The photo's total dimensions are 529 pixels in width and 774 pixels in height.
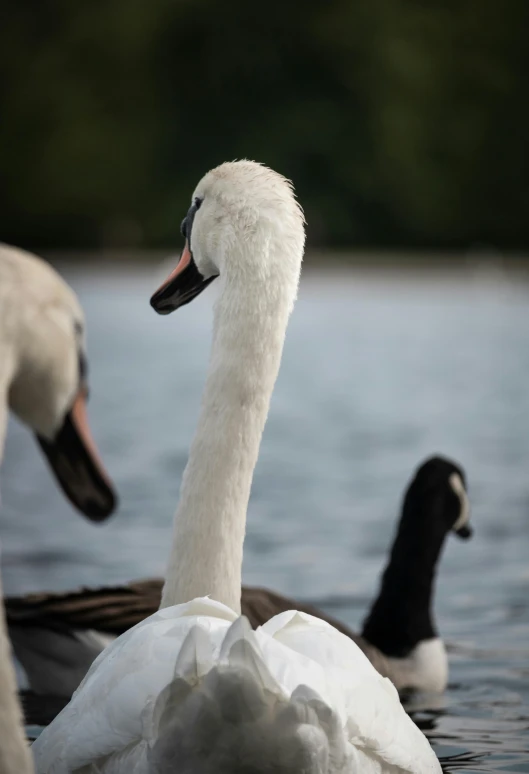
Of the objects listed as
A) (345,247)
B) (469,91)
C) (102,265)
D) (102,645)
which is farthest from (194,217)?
(469,91)

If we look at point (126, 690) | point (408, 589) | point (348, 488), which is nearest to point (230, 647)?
point (126, 690)

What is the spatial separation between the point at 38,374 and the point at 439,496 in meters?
2.36

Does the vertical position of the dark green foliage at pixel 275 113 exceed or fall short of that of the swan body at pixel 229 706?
it exceeds it

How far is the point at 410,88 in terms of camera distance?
230ft

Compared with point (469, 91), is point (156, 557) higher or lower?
lower

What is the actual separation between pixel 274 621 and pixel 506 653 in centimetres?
250

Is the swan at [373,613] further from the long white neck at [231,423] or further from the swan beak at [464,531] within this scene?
the long white neck at [231,423]

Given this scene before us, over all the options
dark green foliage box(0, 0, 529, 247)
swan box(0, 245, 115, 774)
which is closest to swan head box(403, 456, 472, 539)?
swan box(0, 245, 115, 774)

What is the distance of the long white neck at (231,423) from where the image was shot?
3406 millimetres

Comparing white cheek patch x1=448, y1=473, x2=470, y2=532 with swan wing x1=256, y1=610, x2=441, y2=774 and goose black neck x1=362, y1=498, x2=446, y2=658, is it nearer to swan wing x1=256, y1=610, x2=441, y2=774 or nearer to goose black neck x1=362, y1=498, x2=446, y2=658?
goose black neck x1=362, y1=498, x2=446, y2=658

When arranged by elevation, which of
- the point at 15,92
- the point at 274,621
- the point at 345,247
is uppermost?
the point at 15,92

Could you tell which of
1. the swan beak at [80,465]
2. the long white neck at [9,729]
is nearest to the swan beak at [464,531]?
the swan beak at [80,465]

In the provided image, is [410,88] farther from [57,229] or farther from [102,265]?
[102,265]

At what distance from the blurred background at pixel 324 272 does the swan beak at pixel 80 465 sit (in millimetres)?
1076
